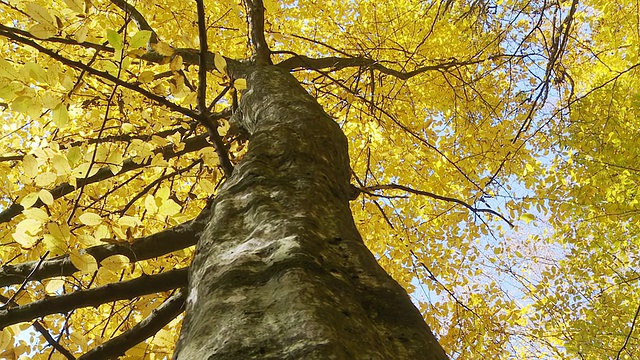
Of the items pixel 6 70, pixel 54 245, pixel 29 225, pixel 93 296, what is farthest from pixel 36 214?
pixel 6 70

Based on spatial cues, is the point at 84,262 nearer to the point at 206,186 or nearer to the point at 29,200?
the point at 29,200

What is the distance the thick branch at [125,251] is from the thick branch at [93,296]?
0.72 ft

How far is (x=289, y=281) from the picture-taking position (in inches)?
34.8

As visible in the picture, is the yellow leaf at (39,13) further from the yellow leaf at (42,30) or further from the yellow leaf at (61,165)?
the yellow leaf at (61,165)

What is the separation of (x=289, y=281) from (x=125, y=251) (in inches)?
45.5

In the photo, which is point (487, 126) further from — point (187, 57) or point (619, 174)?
point (187, 57)

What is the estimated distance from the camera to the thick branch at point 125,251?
5.67 feet

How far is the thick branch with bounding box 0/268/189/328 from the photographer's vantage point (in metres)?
1.45

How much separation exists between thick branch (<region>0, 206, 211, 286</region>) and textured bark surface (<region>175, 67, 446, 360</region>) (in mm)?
437

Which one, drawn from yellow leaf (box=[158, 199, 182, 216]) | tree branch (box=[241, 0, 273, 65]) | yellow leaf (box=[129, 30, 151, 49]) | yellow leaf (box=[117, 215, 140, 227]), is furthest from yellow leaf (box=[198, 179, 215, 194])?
tree branch (box=[241, 0, 273, 65])

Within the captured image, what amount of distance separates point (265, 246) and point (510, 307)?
6.18 meters

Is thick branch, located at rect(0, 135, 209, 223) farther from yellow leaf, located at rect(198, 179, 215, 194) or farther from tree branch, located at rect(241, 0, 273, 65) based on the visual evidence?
tree branch, located at rect(241, 0, 273, 65)

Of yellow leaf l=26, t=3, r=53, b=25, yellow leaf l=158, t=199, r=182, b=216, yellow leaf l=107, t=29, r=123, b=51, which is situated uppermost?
yellow leaf l=26, t=3, r=53, b=25

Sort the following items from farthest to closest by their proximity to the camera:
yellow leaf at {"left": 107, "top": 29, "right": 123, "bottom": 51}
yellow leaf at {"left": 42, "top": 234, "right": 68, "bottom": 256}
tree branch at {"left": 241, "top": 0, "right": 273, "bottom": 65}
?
tree branch at {"left": 241, "top": 0, "right": 273, "bottom": 65}, yellow leaf at {"left": 42, "top": 234, "right": 68, "bottom": 256}, yellow leaf at {"left": 107, "top": 29, "right": 123, "bottom": 51}
